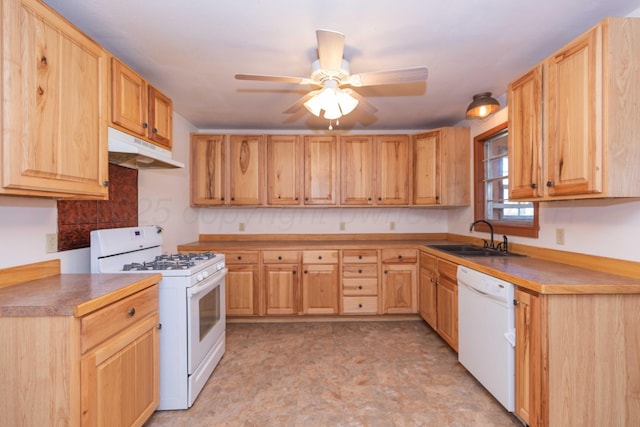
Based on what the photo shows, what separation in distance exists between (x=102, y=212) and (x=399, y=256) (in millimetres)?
2811

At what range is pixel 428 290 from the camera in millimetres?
3033

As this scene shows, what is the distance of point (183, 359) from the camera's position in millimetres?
1861

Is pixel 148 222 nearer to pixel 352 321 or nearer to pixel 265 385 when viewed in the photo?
pixel 265 385

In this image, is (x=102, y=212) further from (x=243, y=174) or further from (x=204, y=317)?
(x=243, y=174)

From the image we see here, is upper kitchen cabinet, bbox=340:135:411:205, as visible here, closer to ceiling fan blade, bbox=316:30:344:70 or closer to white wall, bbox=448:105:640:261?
white wall, bbox=448:105:640:261

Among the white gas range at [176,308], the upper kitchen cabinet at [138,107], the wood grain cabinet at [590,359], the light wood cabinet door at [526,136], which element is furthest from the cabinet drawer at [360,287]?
the upper kitchen cabinet at [138,107]

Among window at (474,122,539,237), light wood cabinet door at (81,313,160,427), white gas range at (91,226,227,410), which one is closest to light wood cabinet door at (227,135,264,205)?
white gas range at (91,226,227,410)

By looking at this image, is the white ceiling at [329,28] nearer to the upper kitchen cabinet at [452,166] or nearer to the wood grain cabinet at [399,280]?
the upper kitchen cabinet at [452,166]

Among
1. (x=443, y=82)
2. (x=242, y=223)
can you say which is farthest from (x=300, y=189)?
(x=443, y=82)

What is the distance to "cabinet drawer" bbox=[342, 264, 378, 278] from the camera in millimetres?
3273

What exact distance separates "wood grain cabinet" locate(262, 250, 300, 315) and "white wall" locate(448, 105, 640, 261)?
7.17 ft

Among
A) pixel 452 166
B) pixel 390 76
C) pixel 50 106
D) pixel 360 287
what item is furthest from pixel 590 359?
pixel 50 106

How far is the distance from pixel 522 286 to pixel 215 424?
1977mm

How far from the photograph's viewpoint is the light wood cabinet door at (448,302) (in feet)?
8.09
